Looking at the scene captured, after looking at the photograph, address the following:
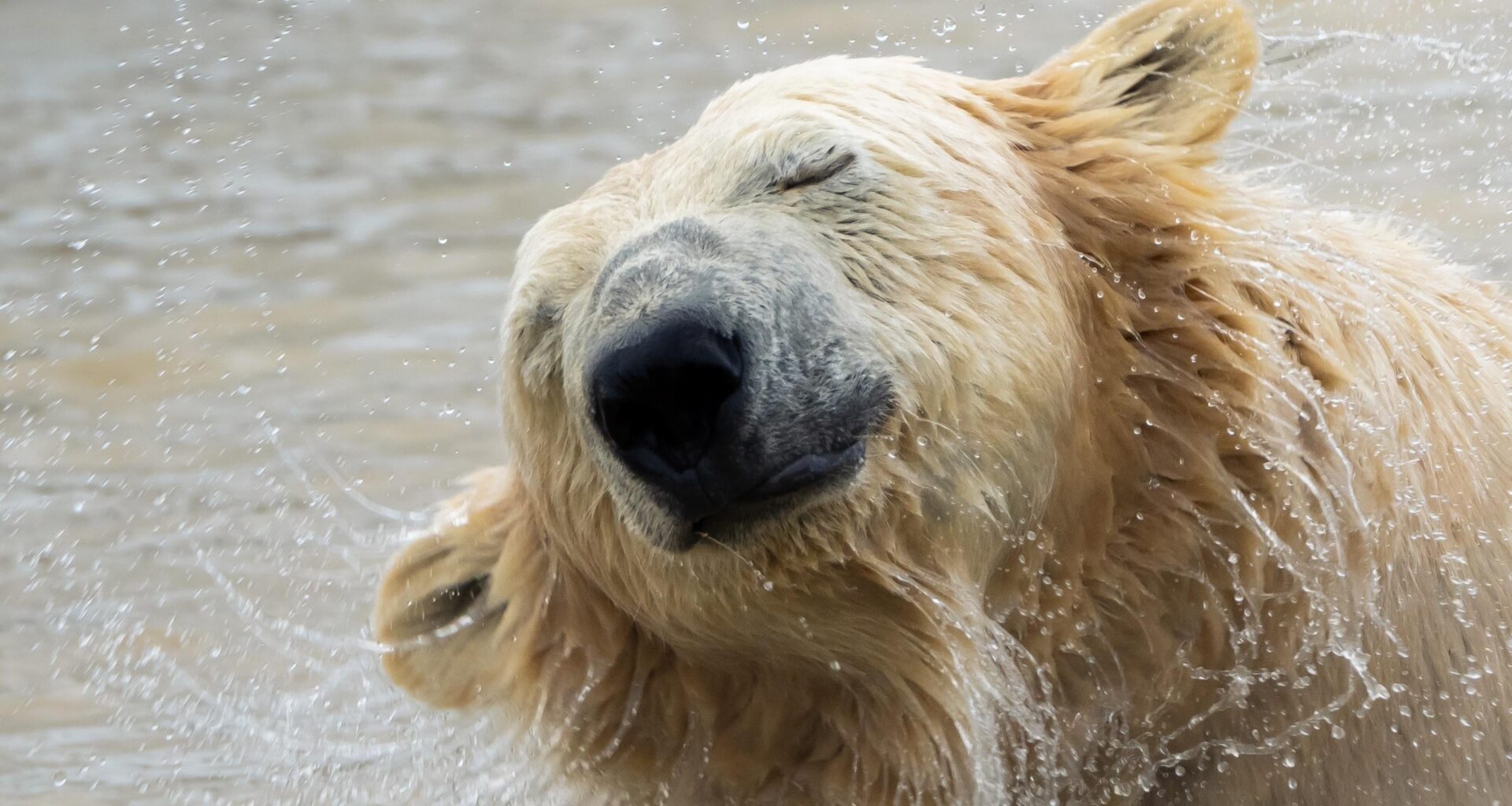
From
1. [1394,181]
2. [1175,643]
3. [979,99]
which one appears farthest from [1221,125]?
[1394,181]

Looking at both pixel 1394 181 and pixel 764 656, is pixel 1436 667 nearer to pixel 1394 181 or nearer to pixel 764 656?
pixel 764 656

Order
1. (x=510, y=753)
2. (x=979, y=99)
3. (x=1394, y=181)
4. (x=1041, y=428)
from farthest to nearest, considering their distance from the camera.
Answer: (x=1394, y=181) < (x=510, y=753) < (x=979, y=99) < (x=1041, y=428)

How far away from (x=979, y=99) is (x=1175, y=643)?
Result: 96cm

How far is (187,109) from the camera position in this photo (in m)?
8.97

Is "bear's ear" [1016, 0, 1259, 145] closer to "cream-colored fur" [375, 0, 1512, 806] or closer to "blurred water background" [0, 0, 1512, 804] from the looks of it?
"cream-colored fur" [375, 0, 1512, 806]

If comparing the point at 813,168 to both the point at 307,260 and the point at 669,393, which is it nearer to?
the point at 669,393

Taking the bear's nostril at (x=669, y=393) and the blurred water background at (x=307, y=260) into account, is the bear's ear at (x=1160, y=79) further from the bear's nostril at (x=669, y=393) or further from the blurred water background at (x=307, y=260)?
the bear's nostril at (x=669, y=393)

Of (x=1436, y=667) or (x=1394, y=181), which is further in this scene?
(x=1394, y=181)

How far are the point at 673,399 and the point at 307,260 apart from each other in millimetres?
5276

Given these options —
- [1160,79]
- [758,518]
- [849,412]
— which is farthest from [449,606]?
[1160,79]

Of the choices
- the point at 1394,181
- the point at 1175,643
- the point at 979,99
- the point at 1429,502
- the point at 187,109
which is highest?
the point at 979,99

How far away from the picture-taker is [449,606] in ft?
10.3

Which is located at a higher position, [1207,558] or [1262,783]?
[1207,558]

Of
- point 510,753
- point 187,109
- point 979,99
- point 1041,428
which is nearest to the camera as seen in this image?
point 1041,428
